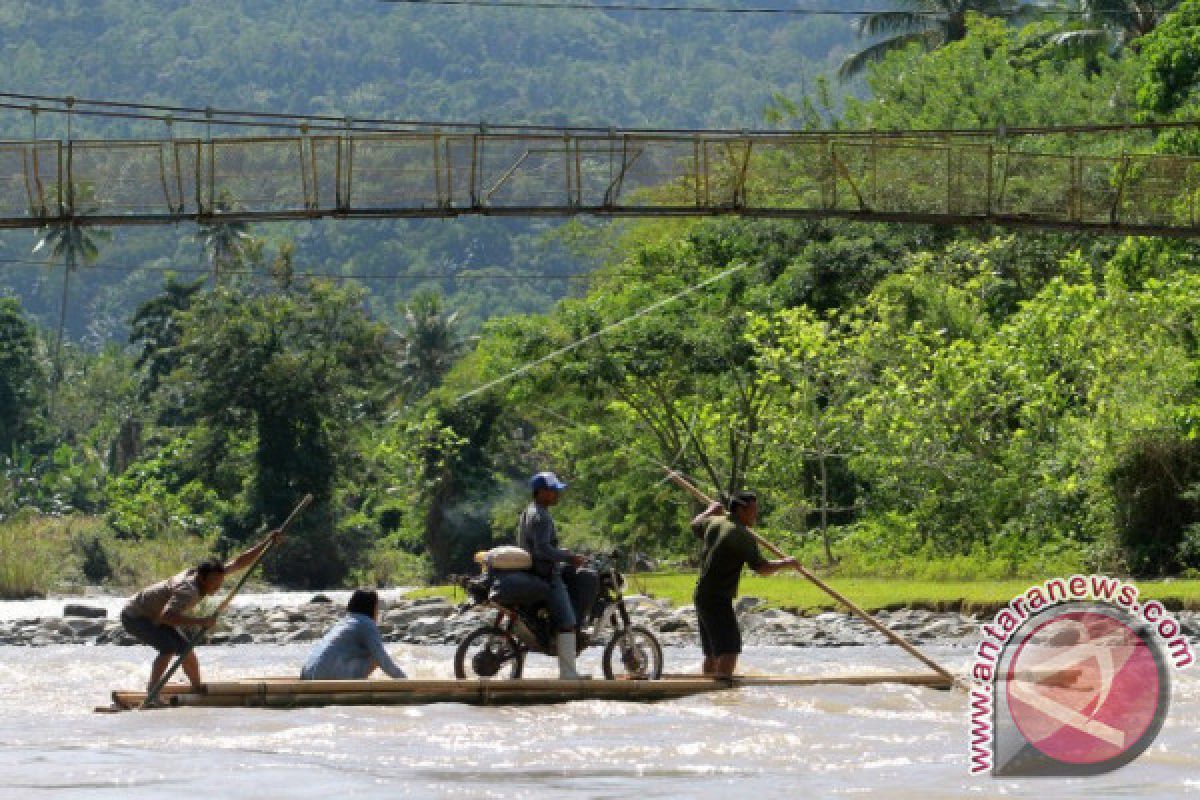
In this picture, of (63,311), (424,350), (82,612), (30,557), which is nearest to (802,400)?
(82,612)

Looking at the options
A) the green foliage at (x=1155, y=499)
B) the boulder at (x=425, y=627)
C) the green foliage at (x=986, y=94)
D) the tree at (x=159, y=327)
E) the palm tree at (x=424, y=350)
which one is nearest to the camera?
the boulder at (x=425, y=627)

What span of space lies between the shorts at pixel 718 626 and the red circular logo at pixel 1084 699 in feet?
7.45

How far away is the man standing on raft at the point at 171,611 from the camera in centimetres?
1630

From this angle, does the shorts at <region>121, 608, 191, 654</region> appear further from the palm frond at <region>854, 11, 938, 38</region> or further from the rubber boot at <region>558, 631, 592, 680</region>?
the palm frond at <region>854, 11, 938, 38</region>

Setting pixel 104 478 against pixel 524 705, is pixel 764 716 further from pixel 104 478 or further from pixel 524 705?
pixel 104 478

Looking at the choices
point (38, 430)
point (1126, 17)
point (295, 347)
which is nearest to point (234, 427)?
point (295, 347)

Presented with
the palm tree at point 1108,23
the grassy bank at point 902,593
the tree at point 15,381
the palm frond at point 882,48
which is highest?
the palm frond at point 882,48

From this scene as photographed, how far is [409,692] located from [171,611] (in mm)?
1972

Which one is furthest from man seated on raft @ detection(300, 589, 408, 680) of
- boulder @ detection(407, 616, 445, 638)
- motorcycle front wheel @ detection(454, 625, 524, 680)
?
boulder @ detection(407, 616, 445, 638)

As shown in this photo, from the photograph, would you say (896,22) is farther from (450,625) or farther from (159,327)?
(450,625)

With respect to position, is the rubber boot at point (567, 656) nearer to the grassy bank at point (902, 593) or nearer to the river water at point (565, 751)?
the river water at point (565, 751)

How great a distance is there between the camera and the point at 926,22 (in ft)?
242

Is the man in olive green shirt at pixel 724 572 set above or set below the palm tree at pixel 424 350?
below

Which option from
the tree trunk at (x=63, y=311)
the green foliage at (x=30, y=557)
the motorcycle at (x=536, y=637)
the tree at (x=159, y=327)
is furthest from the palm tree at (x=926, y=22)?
the motorcycle at (x=536, y=637)
